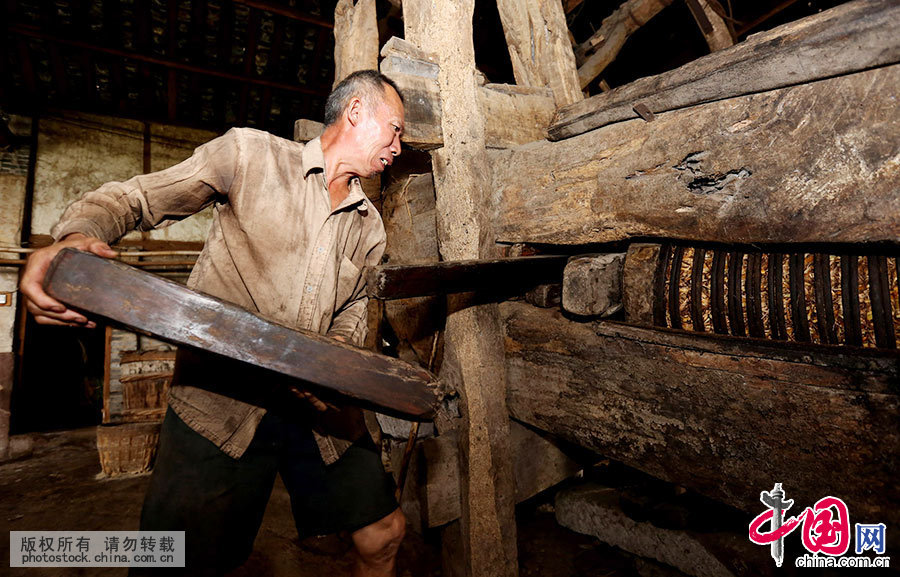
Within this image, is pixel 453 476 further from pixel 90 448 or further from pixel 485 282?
pixel 90 448

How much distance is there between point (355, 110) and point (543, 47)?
4.50 feet

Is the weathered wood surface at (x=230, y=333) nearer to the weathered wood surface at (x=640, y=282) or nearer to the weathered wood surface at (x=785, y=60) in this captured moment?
the weathered wood surface at (x=640, y=282)

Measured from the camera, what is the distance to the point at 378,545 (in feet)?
6.44

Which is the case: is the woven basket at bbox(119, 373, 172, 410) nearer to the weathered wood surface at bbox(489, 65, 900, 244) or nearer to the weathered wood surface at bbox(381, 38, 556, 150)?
the weathered wood surface at bbox(381, 38, 556, 150)

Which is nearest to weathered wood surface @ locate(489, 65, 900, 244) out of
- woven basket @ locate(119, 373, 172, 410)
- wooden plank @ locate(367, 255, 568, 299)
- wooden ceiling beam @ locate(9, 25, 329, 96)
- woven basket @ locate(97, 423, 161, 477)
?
wooden plank @ locate(367, 255, 568, 299)

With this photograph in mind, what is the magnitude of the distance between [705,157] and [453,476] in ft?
7.29

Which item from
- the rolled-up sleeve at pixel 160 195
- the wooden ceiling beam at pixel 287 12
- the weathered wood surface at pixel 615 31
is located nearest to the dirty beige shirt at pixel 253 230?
the rolled-up sleeve at pixel 160 195

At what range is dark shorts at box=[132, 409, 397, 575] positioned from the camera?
5.57ft

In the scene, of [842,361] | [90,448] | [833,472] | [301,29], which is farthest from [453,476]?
[301,29]

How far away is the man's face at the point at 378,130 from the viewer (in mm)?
1966

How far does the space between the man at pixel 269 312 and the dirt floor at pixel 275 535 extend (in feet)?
5.06

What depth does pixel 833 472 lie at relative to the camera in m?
1.38

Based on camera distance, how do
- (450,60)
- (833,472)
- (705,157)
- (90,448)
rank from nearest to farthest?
1. (833,472)
2. (705,157)
3. (450,60)
4. (90,448)

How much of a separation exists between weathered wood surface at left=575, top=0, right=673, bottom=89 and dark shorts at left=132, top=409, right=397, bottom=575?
405 cm
